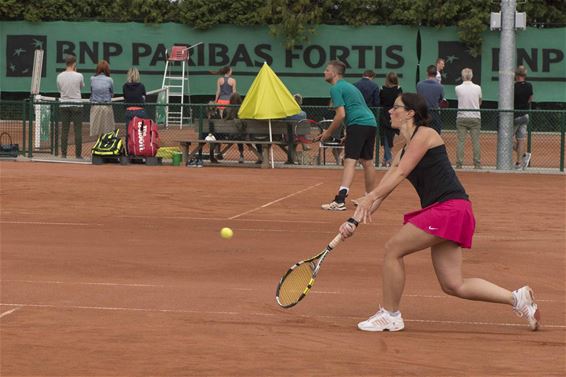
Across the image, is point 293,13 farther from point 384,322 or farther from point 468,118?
point 384,322

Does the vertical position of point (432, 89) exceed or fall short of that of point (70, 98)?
it exceeds it

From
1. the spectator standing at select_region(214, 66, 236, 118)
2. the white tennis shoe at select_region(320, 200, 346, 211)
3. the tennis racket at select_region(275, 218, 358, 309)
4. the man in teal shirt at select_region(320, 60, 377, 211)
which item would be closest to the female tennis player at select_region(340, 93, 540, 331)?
the tennis racket at select_region(275, 218, 358, 309)

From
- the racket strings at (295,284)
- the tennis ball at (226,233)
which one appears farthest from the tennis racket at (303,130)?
the racket strings at (295,284)

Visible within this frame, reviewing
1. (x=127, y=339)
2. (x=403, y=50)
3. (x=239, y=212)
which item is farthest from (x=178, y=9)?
(x=127, y=339)

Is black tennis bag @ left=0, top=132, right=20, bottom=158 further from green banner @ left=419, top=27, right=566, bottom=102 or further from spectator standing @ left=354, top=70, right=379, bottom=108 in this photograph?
green banner @ left=419, top=27, right=566, bottom=102

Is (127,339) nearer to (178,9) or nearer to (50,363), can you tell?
(50,363)

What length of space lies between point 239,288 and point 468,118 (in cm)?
1297

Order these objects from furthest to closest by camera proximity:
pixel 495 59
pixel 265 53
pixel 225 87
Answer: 1. pixel 265 53
2. pixel 495 59
3. pixel 225 87

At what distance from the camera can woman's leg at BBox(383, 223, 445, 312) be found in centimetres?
851

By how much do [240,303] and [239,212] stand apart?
261 inches

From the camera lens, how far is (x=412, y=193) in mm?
19250

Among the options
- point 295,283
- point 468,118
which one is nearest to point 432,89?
point 468,118

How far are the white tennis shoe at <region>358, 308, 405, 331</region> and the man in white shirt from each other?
47.4ft

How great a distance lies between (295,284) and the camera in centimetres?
913
